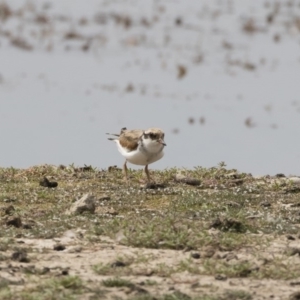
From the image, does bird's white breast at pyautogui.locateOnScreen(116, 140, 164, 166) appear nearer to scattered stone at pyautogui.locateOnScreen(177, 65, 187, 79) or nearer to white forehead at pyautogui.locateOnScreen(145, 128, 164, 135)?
white forehead at pyautogui.locateOnScreen(145, 128, 164, 135)

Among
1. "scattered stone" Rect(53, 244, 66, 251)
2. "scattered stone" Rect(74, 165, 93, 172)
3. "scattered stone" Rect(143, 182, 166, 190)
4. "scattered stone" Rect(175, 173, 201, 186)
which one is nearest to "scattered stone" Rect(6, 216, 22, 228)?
"scattered stone" Rect(53, 244, 66, 251)

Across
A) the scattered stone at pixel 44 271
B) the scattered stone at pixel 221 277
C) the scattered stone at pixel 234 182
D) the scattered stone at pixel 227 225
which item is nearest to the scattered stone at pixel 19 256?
the scattered stone at pixel 44 271

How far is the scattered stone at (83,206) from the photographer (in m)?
12.4

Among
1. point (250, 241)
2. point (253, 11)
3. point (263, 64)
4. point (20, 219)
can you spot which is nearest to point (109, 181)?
point (20, 219)

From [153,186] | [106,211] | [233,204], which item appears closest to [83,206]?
[106,211]

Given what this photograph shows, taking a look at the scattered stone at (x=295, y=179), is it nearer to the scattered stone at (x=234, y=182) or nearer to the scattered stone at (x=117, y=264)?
the scattered stone at (x=234, y=182)

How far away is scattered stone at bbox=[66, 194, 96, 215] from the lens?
12391mm

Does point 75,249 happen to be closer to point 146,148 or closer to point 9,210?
point 9,210

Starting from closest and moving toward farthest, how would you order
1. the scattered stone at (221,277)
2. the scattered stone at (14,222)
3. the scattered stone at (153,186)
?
the scattered stone at (221,277), the scattered stone at (14,222), the scattered stone at (153,186)

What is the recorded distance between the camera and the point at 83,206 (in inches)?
488

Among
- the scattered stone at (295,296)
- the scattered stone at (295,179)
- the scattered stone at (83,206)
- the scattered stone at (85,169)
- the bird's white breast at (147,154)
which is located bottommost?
the scattered stone at (295,296)

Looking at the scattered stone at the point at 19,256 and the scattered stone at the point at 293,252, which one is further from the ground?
the scattered stone at the point at 293,252

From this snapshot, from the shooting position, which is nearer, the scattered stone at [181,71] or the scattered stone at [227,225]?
the scattered stone at [227,225]

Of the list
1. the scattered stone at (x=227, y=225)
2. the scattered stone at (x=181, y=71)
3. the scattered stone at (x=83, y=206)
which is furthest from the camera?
the scattered stone at (x=181, y=71)
